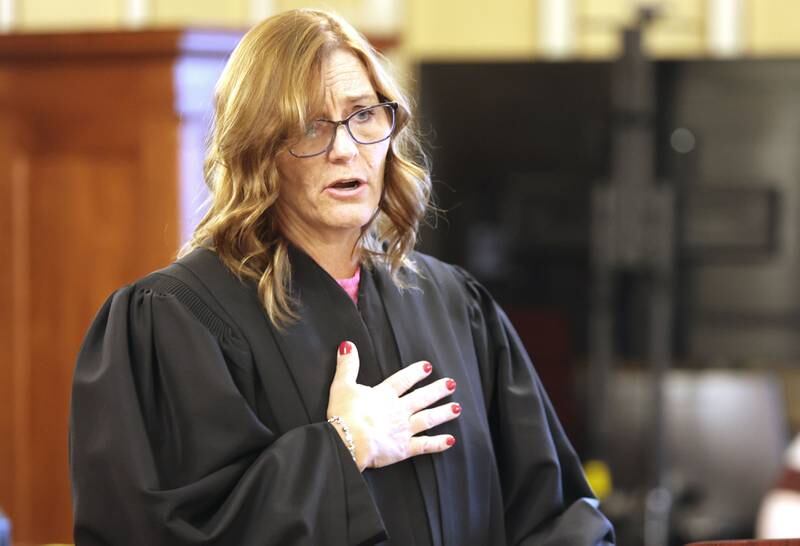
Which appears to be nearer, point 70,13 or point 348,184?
point 348,184

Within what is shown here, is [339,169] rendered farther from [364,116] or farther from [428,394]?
[428,394]

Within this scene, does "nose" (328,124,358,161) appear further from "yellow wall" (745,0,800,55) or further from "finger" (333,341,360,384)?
"yellow wall" (745,0,800,55)

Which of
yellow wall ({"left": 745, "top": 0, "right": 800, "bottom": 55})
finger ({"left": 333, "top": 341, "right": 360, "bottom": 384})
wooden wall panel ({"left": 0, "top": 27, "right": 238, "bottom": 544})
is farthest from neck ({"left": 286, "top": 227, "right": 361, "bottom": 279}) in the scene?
yellow wall ({"left": 745, "top": 0, "right": 800, "bottom": 55})

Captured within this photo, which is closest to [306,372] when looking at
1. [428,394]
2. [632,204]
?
[428,394]

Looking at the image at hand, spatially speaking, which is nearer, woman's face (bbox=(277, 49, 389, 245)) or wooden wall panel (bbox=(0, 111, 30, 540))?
woman's face (bbox=(277, 49, 389, 245))

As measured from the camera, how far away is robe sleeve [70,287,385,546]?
63.2 inches

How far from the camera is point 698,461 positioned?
4629 millimetres

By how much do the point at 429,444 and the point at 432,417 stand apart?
4 centimetres

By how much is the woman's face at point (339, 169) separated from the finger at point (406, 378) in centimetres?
20

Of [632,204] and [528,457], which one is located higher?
[632,204]

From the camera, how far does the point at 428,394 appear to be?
5.82ft

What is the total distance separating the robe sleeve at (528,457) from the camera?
1861 millimetres

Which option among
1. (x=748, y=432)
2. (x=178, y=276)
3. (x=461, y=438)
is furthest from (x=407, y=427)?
(x=748, y=432)

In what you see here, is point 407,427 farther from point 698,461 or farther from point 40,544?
point 698,461
